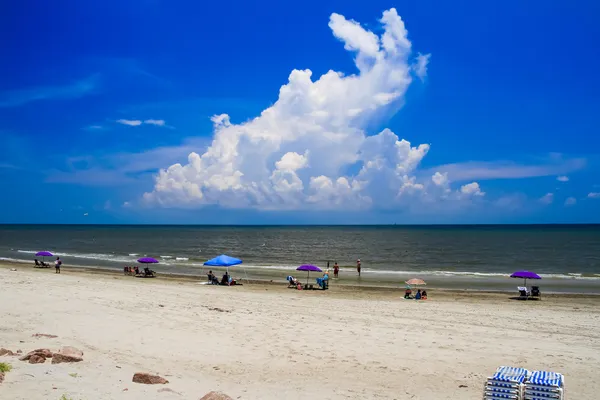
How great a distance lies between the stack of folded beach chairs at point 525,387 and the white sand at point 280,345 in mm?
2653

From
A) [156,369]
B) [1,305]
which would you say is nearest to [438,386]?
[156,369]

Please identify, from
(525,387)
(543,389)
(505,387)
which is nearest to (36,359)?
(505,387)

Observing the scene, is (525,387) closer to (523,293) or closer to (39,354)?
(39,354)

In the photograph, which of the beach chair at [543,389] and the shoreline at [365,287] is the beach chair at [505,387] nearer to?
A: the beach chair at [543,389]

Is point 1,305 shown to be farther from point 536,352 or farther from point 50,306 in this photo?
point 536,352

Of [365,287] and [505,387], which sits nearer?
[505,387]

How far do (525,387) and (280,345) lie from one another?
26.2 ft

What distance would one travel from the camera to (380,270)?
4806cm

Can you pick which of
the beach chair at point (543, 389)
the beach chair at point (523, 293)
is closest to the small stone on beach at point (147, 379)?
the beach chair at point (543, 389)

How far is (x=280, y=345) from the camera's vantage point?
1440cm

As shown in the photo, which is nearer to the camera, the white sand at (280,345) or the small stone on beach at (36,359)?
the white sand at (280,345)

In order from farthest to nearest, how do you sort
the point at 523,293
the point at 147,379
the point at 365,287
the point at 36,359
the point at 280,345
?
the point at 365,287 < the point at 523,293 < the point at 280,345 < the point at 36,359 < the point at 147,379

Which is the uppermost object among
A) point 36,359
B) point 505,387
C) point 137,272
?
point 505,387

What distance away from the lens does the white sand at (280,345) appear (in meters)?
10.4
